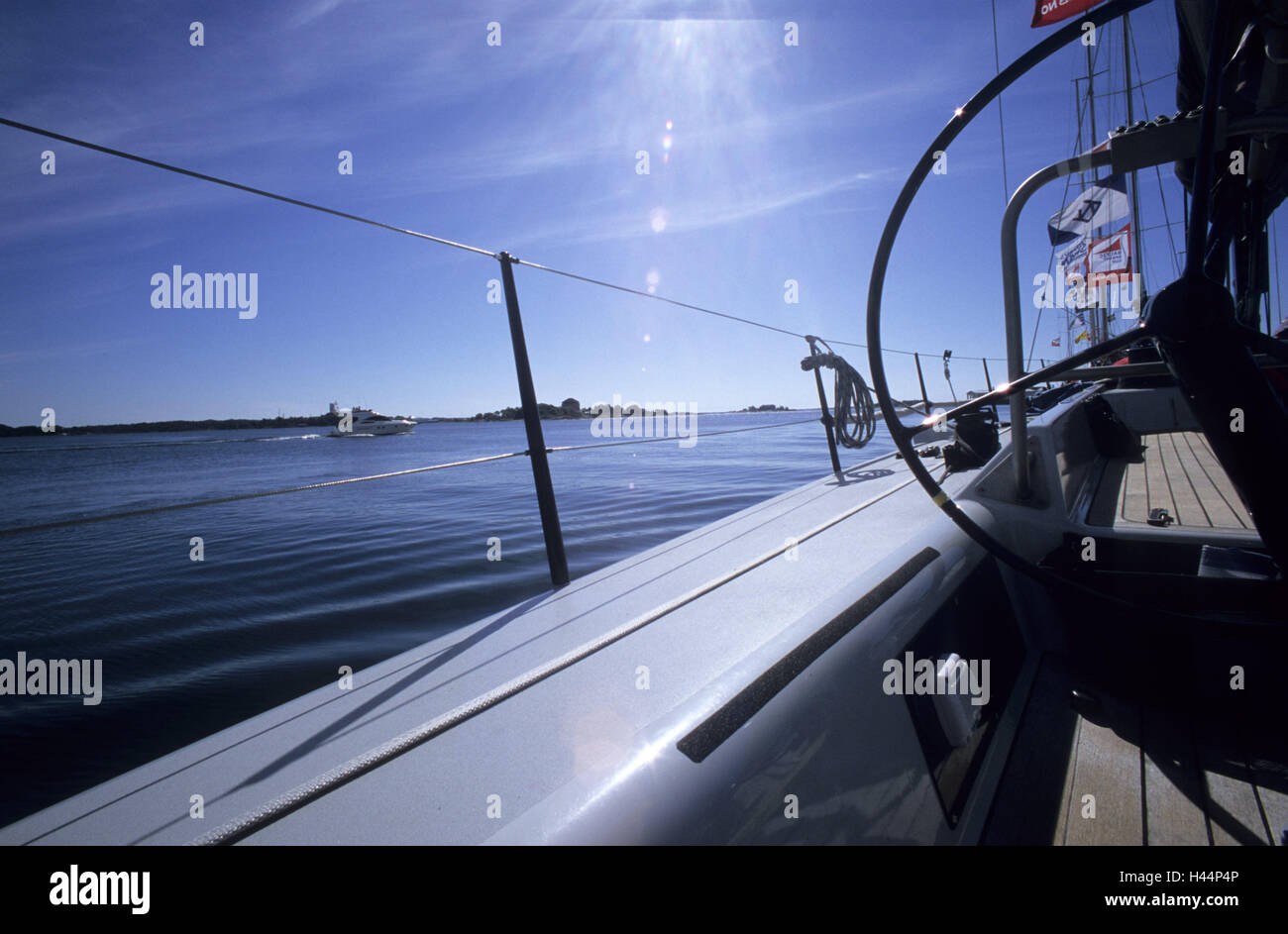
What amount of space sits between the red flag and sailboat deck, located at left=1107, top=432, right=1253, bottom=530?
306cm

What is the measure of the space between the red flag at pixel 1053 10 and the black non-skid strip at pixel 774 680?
16.6 ft

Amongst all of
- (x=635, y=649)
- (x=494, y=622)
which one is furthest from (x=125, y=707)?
(x=635, y=649)

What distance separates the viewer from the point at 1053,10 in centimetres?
430

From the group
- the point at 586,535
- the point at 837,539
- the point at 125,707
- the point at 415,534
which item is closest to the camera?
the point at 837,539

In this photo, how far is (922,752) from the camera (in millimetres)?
1112

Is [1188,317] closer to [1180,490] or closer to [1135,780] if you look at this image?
[1135,780]

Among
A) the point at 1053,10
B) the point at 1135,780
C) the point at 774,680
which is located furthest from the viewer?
the point at 1053,10

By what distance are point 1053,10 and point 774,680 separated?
575 cm

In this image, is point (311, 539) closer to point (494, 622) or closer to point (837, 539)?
point (494, 622)

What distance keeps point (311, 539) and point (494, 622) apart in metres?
5.67

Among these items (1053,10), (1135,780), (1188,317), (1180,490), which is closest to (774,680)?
(1188,317)

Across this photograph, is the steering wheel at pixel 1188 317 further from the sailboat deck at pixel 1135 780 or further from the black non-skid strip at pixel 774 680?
the sailboat deck at pixel 1135 780

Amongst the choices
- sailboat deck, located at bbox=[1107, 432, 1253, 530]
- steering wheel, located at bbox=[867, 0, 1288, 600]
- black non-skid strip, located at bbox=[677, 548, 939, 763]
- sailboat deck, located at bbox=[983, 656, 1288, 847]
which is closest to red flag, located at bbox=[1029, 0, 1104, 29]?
sailboat deck, located at bbox=[1107, 432, 1253, 530]

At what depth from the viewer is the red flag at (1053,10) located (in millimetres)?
4109
